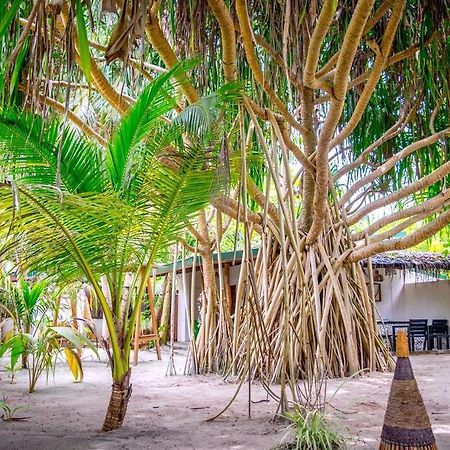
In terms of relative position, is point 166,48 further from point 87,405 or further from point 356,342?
point 356,342

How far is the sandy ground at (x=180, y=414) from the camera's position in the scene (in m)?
2.65

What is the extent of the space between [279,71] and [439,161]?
81.1 inches

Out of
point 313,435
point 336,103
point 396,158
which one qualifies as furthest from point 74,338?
point 396,158

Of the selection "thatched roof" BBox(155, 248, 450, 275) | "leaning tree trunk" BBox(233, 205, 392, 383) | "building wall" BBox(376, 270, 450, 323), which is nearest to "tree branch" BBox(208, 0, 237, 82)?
"leaning tree trunk" BBox(233, 205, 392, 383)

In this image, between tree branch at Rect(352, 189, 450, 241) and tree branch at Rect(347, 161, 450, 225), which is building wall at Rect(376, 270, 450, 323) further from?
tree branch at Rect(352, 189, 450, 241)

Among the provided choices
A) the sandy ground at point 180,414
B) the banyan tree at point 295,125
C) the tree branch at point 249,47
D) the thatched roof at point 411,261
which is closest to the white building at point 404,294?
the thatched roof at point 411,261

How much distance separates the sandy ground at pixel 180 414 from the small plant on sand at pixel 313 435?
11cm

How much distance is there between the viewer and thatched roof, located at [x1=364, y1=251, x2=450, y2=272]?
8477mm

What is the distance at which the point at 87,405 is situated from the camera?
3.71m

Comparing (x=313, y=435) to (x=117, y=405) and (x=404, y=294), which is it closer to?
(x=117, y=405)

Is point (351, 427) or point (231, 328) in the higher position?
point (231, 328)

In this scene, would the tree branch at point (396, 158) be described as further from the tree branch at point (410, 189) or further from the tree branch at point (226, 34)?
the tree branch at point (226, 34)

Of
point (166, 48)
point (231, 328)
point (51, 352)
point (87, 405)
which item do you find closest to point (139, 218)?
point (166, 48)

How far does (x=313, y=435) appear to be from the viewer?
7.92 feet
